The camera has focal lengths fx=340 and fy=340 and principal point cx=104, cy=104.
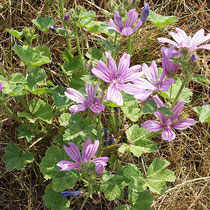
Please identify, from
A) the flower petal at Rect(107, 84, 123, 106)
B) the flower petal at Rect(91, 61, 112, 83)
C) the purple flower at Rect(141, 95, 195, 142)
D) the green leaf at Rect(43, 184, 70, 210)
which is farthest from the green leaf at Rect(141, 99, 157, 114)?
the green leaf at Rect(43, 184, 70, 210)

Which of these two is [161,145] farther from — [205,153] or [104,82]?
[104,82]

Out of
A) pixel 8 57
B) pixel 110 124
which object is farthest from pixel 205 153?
pixel 8 57

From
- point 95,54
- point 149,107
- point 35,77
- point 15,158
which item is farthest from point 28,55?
point 149,107

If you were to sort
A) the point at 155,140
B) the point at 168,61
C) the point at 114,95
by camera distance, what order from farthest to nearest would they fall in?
the point at 155,140, the point at 168,61, the point at 114,95

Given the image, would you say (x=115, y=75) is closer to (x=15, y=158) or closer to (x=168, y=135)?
(x=168, y=135)

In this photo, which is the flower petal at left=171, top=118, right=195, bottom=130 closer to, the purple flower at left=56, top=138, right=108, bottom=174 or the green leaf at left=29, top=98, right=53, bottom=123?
the purple flower at left=56, top=138, right=108, bottom=174

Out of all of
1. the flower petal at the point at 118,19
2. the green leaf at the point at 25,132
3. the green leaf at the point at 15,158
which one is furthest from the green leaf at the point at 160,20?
the green leaf at the point at 15,158
